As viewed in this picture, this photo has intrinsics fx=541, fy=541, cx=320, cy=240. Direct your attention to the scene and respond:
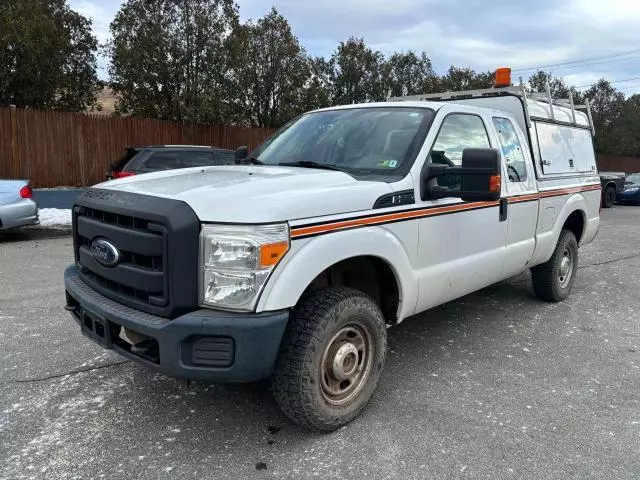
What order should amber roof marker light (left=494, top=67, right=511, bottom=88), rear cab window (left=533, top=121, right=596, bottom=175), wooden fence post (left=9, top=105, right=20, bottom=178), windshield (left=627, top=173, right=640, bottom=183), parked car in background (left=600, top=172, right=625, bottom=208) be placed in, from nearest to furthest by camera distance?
rear cab window (left=533, top=121, right=596, bottom=175)
amber roof marker light (left=494, top=67, right=511, bottom=88)
wooden fence post (left=9, top=105, right=20, bottom=178)
parked car in background (left=600, top=172, right=625, bottom=208)
windshield (left=627, top=173, right=640, bottom=183)

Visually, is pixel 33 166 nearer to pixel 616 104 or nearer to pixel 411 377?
pixel 411 377

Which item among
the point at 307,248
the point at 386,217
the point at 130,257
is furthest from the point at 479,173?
the point at 130,257

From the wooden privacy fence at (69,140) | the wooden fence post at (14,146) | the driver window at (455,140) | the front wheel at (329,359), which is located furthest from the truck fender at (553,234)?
the wooden fence post at (14,146)

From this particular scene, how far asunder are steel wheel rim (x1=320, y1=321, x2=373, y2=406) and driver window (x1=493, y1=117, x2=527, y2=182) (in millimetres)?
2237

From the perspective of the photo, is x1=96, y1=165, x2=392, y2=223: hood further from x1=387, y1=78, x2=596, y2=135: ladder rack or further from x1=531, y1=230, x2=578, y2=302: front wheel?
x1=531, y1=230, x2=578, y2=302: front wheel

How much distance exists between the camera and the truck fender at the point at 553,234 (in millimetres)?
5195

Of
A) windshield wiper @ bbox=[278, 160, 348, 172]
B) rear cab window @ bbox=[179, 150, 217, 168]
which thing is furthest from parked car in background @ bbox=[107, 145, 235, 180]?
windshield wiper @ bbox=[278, 160, 348, 172]

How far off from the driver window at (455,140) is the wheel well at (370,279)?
79cm

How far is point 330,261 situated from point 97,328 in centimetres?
139

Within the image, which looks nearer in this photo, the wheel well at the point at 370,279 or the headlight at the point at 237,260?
the headlight at the point at 237,260

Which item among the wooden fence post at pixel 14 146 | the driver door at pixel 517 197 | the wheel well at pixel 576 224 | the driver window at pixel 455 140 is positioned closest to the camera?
the driver window at pixel 455 140

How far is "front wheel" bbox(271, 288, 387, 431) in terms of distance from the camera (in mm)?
2865

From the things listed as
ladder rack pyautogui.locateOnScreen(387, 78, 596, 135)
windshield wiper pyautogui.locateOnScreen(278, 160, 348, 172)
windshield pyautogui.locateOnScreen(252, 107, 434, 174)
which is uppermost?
ladder rack pyautogui.locateOnScreen(387, 78, 596, 135)

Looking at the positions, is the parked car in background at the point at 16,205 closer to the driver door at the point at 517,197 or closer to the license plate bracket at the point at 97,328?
the license plate bracket at the point at 97,328
